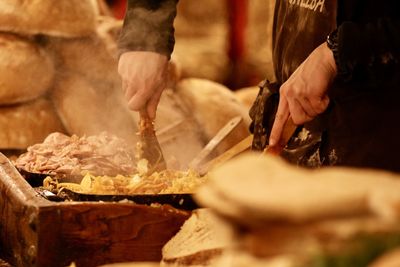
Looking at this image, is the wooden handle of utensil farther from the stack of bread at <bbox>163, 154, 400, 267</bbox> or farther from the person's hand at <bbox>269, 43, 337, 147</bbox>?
the stack of bread at <bbox>163, 154, 400, 267</bbox>

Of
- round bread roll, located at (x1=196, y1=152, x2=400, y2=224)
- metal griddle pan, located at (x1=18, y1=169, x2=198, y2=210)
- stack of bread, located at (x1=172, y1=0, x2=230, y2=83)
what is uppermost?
round bread roll, located at (x1=196, y1=152, x2=400, y2=224)

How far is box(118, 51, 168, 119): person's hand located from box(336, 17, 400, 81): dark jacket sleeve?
1.12 m

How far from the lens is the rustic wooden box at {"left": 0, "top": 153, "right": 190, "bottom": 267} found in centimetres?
253

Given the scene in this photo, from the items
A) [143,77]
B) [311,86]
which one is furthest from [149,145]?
[311,86]

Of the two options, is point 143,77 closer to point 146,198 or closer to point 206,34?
point 146,198

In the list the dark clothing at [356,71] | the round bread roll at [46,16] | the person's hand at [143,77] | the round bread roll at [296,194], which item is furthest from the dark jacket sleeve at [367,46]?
the round bread roll at [46,16]

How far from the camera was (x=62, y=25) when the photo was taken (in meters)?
5.59

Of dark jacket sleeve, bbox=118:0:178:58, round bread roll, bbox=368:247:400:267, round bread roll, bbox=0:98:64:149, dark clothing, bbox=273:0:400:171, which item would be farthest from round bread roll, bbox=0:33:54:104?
round bread roll, bbox=368:247:400:267

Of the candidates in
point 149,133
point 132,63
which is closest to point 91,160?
point 149,133

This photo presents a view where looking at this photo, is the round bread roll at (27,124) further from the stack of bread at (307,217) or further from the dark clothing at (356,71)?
the stack of bread at (307,217)

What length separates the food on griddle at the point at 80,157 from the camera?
3.57 m

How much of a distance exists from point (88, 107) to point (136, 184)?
266 cm

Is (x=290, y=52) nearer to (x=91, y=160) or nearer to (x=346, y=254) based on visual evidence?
(x=91, y=160)

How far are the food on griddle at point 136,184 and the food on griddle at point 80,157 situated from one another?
0.74 feet
